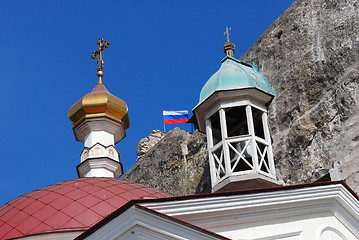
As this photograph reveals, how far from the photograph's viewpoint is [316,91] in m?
16.9

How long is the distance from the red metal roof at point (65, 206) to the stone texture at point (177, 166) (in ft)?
26.3

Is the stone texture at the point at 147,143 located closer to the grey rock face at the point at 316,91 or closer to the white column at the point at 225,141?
the grey rock face at the point at 316,91

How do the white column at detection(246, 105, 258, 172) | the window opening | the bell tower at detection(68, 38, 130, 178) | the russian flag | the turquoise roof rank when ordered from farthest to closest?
the russian flag → the bell tower at detection(68, 38, 130, 178) → the window opening → the turquoise roof → the white column at detection(246, 105, 258, 172)

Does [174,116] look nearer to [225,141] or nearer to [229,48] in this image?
[229,48]

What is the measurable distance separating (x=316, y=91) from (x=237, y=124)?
6.26m

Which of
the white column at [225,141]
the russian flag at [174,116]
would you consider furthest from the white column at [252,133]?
the russian flag at [174,116]

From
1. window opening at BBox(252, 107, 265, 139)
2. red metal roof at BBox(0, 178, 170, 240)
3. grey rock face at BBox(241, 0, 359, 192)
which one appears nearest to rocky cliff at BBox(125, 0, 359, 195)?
grey rock face at BBox(241, 0, 359, 192)

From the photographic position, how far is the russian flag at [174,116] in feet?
97.8

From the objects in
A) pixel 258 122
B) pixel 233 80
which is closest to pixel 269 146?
pixel 258 122

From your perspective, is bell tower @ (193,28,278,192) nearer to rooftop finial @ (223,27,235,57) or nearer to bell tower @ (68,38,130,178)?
rooftop finial @ (223,27,235,57)

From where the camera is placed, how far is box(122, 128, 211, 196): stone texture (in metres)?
20.0

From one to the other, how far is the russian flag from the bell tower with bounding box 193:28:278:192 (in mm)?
18352

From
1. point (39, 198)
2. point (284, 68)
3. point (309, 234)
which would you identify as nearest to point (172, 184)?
point (284, 68)

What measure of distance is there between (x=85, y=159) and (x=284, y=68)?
682cm
